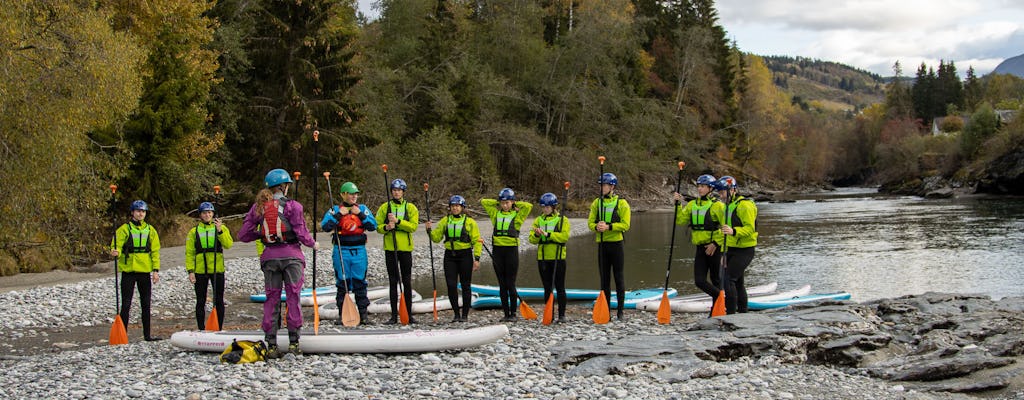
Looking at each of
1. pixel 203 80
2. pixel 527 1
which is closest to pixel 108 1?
pixel 203 80

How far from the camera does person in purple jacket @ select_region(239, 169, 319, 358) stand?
7.94 m

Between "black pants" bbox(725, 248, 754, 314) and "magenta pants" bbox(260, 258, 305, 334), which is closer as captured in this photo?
"magenta pants" bbox(260, 258, 305, 334)

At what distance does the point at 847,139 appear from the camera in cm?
10206

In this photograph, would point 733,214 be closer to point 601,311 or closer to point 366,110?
point 601,311

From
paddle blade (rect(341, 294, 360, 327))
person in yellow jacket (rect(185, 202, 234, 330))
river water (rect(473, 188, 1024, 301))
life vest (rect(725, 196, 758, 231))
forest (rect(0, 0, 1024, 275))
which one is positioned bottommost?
river water (rect(473, 188, 1024, 301))

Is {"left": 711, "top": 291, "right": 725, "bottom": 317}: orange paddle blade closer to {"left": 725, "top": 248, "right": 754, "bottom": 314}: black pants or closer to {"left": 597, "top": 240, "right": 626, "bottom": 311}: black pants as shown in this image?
{"left": 725, "top": 248, "right": 754, "bottom": 314}: black pants

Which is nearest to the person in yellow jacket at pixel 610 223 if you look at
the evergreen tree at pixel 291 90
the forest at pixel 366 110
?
the forest at pixel 366 110

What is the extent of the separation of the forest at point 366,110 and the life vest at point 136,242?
1583 millimetres

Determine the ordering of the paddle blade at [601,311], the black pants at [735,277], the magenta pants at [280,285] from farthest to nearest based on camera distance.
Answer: the paddle blade at [601,311]
the black pants at [735,277]
the magenta pants at [280,285]

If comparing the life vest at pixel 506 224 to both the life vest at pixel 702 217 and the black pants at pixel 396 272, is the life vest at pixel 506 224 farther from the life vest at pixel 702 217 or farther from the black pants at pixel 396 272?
the life vest at pixel 702 217

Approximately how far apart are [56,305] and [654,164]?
40.7 m

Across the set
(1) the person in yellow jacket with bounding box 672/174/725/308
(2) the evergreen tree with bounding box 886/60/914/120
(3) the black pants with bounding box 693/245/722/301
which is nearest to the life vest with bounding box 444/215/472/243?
(1) the person in yellow jacket with bounding box 672/174/725/308

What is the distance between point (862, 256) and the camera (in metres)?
23.0

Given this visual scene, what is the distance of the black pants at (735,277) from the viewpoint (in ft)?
34.7
